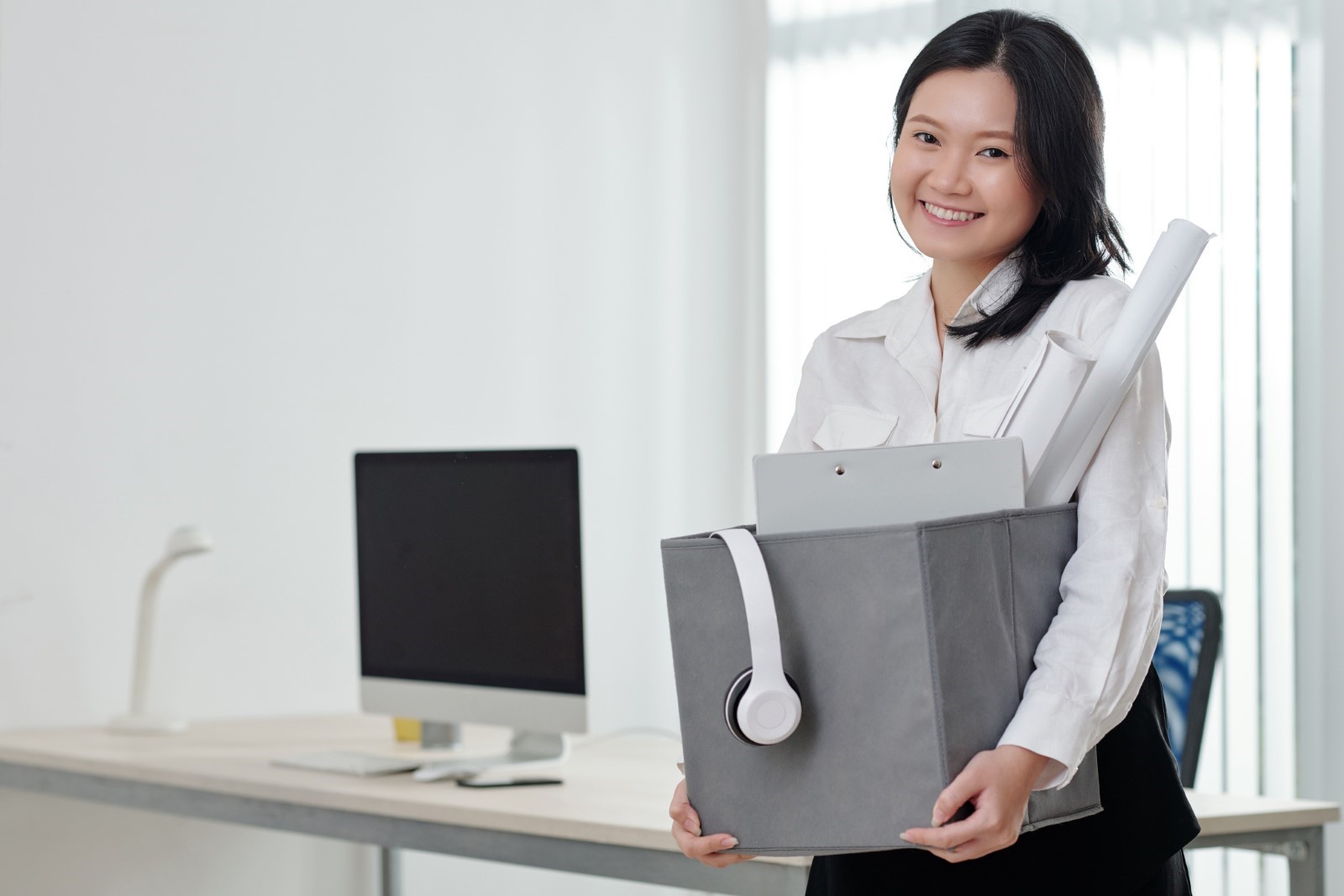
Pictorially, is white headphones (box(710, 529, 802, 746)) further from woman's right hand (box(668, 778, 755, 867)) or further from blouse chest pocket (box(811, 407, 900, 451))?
blouse chest pocket (box(811, 407, 900, 451))

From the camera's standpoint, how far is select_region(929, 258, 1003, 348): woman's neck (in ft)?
3.80

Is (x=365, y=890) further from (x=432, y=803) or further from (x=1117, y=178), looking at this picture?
(x=1117, y=178)

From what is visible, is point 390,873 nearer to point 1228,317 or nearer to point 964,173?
point 964,173

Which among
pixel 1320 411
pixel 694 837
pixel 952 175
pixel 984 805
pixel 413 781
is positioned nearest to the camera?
pixel 984 805

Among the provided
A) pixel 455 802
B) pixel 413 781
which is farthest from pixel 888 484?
pixel 413 781

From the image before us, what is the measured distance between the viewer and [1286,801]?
5.50 feet

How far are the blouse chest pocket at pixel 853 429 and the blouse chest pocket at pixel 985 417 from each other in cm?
8

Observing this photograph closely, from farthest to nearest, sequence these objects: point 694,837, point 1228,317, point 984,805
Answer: point 1228,317
point 694,837
point 984,805

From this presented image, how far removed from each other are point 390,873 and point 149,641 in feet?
2.47

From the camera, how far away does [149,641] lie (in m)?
2.36

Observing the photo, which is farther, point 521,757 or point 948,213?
point 521,757

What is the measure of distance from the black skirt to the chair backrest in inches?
53.0

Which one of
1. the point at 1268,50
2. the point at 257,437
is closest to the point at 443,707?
the point at 257,437

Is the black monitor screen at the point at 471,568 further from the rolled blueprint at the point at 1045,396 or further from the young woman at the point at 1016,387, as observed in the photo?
the rolled blueprint at the point at 1045,396
